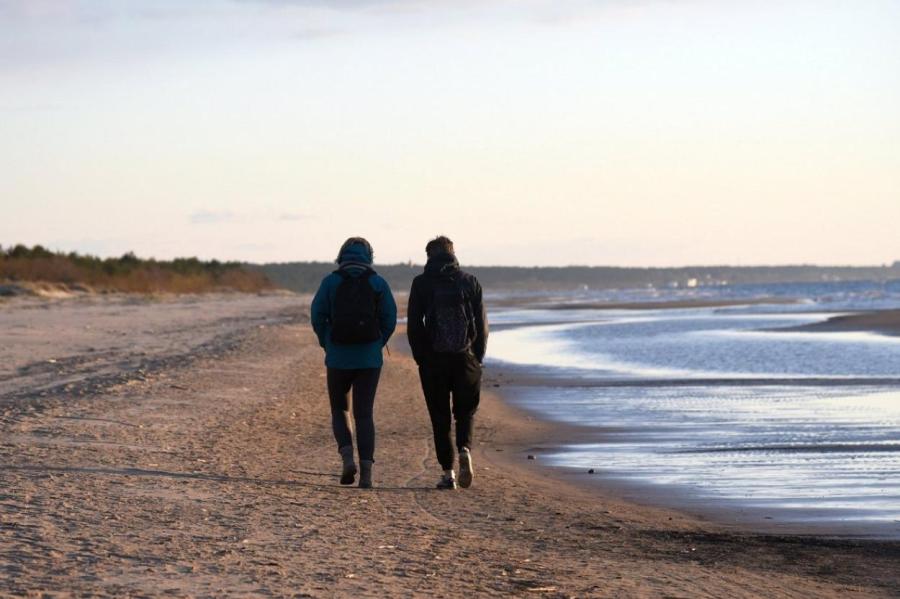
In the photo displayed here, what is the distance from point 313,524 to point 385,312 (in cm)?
221

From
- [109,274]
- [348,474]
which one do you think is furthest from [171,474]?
[109,274]

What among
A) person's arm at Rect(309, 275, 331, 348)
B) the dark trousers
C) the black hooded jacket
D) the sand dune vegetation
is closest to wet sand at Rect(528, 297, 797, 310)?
the sand dune vegetation

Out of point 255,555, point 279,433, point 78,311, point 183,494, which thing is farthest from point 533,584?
point 78,311

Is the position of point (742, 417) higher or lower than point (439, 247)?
lower

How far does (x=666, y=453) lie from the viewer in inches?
513

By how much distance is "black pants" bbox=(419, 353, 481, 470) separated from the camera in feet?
33.9

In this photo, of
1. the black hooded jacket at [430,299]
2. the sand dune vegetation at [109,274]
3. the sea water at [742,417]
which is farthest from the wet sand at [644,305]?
the black hooded jacket at [430,299]

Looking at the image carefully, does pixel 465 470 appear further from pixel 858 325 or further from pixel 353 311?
pixel 858 325

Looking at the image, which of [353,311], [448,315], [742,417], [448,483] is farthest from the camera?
[742,417]

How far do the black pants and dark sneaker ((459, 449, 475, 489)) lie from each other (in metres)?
0.09

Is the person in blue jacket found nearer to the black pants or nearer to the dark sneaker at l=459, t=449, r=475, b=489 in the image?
the black pants

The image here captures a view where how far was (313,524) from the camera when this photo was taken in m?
8.34

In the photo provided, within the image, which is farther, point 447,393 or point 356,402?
point 447,393

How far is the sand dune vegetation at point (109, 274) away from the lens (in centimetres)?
6262
